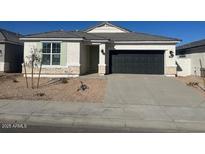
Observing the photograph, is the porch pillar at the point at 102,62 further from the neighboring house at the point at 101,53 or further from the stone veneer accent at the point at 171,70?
the stone veneer accent at the point at 171,70

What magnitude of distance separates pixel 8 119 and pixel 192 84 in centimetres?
1261

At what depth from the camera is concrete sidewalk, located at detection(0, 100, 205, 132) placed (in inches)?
320

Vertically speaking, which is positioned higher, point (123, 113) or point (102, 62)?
point (102, 62)

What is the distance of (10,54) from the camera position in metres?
25.4

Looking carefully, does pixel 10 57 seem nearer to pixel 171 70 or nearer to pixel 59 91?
pixel 59 91

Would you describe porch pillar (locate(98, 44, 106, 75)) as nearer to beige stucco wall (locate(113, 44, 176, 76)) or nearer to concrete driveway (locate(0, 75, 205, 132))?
beige stucco wall (locate(113, 44, 176, 76))

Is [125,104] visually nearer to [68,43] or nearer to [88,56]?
[68,43]

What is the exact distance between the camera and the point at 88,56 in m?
23.4

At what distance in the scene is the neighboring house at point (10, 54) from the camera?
2414 centimetres

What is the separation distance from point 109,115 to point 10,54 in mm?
19224

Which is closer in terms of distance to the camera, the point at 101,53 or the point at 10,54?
the point at 101,53

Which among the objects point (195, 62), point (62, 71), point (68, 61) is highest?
point (195, 62)

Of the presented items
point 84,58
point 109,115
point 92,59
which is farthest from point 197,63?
point 109,115

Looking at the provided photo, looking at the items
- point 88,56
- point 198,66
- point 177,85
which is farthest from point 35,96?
point 198,66
